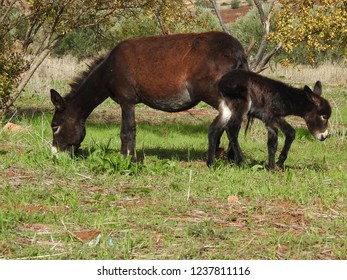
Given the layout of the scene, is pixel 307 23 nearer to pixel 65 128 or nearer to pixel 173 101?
pixel 173 101

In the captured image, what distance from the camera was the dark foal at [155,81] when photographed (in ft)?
38.6

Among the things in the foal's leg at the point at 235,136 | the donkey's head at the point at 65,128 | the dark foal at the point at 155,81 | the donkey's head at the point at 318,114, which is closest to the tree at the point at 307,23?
the dark foal at the point at 155,81

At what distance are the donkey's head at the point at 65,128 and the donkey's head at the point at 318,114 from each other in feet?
12.8

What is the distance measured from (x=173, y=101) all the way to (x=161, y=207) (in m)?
3.98

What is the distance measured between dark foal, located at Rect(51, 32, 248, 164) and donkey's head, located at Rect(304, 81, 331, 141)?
1255mm

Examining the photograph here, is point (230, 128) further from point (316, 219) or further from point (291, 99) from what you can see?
point (316, 219)

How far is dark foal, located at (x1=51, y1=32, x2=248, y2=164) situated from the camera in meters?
11.8

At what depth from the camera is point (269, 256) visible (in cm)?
667

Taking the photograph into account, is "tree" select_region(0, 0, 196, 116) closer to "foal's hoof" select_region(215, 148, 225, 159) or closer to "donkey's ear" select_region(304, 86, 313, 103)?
"foal's hoof" select_region(215, 148, 225, 159)

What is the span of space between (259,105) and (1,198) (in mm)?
4504

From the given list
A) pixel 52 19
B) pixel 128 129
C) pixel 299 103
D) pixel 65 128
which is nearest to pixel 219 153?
pixel 128 129

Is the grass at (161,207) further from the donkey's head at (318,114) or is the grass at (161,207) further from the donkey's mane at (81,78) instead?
the donkey's mane at (81,78)

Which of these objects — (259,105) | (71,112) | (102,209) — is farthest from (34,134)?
(102,209)

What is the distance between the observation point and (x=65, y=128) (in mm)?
12469
